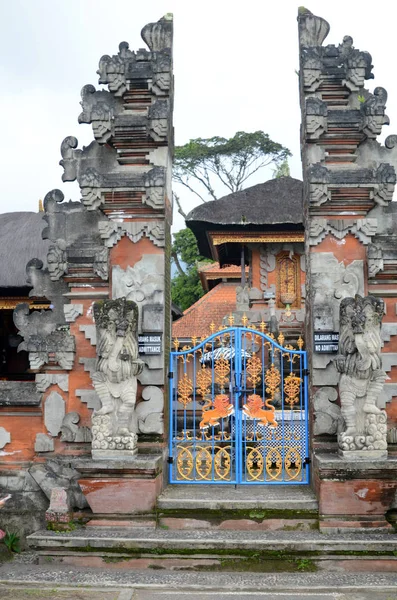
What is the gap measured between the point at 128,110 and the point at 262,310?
1128cm

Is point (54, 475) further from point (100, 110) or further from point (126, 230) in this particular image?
point (100, 110)

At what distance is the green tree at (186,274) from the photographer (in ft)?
106

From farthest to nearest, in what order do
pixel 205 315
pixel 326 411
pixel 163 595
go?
pixel 205 315
pixel 326 411
pixel 163 595

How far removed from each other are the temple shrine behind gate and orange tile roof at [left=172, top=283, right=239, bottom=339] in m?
11.5

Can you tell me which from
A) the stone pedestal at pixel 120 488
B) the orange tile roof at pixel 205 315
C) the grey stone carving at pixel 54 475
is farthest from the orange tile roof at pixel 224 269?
the stone pedestal at pixel 120 488

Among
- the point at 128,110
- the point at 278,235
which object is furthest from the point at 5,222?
the point at 128,110

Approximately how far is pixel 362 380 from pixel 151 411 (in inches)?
103

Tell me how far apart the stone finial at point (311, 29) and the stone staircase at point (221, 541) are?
19.8 ft

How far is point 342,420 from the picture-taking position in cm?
776

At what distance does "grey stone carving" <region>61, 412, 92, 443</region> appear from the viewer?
329 inches

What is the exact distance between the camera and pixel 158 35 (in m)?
9.23

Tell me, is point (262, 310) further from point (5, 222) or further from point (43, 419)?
point (43, 419)

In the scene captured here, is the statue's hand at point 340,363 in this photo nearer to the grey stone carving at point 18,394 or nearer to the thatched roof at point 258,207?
the grey stone carving at point 18,394

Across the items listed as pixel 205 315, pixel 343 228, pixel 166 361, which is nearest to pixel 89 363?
pixel 166 361
